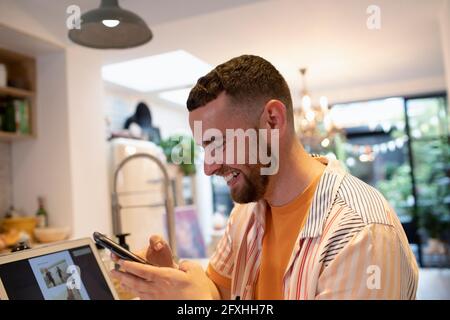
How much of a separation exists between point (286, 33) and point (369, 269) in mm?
494

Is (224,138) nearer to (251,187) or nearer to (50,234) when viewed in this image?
(251,187)

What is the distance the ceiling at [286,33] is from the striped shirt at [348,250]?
19 cm

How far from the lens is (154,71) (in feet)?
2.43

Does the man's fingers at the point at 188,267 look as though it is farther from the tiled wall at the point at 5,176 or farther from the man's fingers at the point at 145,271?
the tiled wall at the point at 5,176

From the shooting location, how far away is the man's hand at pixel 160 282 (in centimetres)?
41

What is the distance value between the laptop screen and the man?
0.35ft

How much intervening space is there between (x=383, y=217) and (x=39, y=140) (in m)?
0.84

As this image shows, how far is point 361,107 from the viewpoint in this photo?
0.73 meters

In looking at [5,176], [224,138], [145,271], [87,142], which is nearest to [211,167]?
[224,138]

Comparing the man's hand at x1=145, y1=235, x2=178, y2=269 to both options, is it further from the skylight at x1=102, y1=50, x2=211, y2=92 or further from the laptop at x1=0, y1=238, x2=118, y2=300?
the skylight at x1=102, y1=50, x2=211, y2=92

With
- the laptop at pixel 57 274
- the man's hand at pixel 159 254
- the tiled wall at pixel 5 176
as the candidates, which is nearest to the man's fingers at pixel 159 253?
the man's hand at pixel 159 254

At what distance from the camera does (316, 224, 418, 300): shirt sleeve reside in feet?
1.35

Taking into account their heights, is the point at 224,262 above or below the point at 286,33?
below

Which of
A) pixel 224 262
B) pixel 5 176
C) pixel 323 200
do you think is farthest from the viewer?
pixel 5 176
